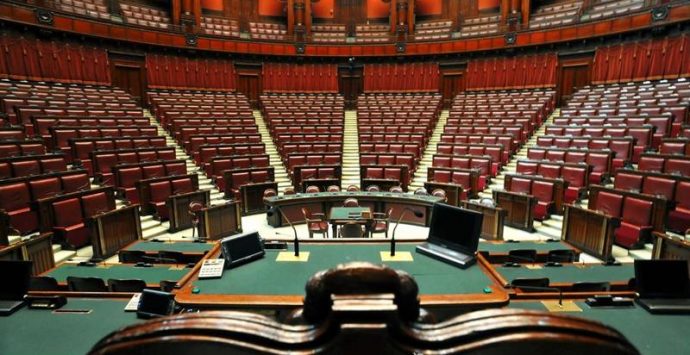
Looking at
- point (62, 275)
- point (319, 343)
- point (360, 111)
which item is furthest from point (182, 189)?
point (360, 111)

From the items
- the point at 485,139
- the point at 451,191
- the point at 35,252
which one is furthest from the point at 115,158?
the point at 485,139

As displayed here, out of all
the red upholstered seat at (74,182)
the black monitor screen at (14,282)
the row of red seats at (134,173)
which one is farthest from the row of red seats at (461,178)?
the red upholstered seat at (74,182)

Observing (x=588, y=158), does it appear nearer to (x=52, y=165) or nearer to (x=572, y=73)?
(x=572, y=73)

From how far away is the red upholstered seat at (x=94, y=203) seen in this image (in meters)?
4.06

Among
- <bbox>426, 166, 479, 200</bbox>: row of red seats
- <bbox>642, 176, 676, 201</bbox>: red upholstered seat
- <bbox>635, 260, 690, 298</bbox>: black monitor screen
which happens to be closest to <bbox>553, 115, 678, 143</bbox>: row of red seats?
<bbox>642, 176, 676, 201</bbox>: red upholstered seat

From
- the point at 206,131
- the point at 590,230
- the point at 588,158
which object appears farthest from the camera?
the point at 206,131

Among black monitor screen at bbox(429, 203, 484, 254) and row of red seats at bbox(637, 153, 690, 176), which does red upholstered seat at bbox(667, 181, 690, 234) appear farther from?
black monitor screen at bbox(429, 203, 484, 254)

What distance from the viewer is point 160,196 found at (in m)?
5.00

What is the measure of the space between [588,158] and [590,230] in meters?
2.36

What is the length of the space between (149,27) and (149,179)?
22.6ft

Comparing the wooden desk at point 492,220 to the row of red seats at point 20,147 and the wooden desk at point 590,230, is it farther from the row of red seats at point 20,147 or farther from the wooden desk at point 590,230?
the row of red seats at point 20,147

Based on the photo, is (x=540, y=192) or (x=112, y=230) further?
(x=540, y=192)

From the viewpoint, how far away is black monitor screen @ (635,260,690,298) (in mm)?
1558

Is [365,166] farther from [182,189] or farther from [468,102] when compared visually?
[468,102]
